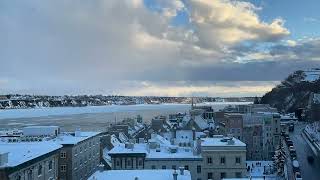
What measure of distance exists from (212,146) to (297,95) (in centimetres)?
15216

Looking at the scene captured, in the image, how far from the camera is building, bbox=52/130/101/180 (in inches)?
1937

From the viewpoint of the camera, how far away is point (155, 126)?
119m

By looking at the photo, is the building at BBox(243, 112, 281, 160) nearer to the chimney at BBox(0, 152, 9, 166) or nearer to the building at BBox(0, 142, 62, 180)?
the building at BBox(0, 142, 62, 180)

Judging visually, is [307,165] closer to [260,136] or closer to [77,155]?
[77,155]

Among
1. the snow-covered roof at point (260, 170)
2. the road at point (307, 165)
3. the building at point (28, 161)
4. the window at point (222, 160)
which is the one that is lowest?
the snow-covered roof at point (260, 170)

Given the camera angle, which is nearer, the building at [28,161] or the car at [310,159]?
the building at [28,161]

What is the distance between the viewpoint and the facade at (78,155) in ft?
161

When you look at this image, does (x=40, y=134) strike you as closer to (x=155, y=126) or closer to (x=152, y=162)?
(x=152, y=162)

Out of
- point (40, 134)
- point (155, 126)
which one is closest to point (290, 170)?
point (40, 134)

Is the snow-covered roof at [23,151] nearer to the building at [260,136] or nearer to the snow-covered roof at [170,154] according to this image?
the snow-covered roof at [170,154]

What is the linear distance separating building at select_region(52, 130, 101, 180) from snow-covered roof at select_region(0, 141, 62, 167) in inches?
334

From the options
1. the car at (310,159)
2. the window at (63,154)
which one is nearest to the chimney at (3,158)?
the window at (63,154)

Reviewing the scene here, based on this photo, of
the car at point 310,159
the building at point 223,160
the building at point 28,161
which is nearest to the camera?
the building at point 28,161

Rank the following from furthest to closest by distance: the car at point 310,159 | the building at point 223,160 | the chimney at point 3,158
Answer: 1. the car at point 310,159
2. the building at point 223,160
3. the chimney at point 3,158
